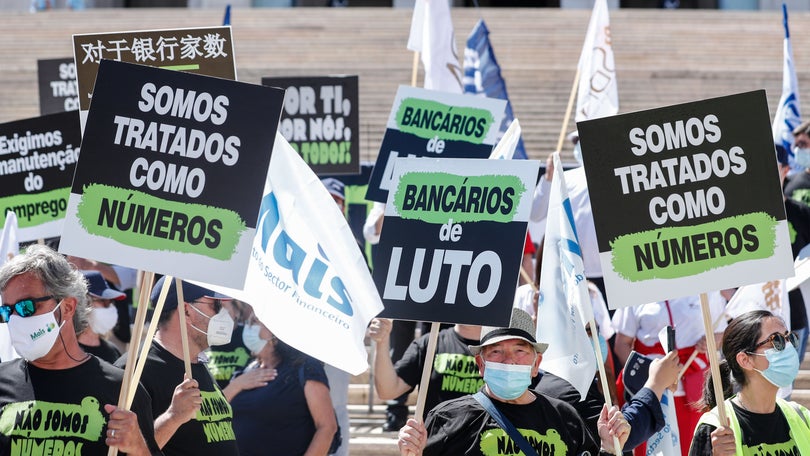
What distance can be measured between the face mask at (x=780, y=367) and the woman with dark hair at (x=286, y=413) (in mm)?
2070

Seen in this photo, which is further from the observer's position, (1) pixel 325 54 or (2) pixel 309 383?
(1) pixel 325 54

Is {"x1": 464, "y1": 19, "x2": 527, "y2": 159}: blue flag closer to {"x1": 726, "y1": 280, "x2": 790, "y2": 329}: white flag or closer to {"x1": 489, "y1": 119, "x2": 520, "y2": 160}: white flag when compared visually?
{"x1": 489, "y1": 119, "x2": 520, "y2": 160}: white flag

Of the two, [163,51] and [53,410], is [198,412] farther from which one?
[163,51]

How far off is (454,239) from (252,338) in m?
1.81

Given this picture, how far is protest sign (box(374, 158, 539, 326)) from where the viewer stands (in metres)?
4.62

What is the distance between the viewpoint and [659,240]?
4.54 metres

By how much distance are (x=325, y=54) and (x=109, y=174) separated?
15424mm

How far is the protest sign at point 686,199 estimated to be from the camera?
14.8 ft

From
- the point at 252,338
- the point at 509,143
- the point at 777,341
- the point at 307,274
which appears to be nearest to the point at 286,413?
the point at 252,338

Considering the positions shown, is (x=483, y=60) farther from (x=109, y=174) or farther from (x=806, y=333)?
(x=109, y=174)

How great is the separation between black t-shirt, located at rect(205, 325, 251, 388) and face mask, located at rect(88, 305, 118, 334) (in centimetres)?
79

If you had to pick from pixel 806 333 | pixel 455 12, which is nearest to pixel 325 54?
pixel 455 12

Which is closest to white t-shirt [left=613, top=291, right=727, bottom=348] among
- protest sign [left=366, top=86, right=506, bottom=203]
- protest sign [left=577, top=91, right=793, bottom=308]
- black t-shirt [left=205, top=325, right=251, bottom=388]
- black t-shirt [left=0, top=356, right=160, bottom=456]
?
protest sign [left=366, top=86, right=506, bottom=203]

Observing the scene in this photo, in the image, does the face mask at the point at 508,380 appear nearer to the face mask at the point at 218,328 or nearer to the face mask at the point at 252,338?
the face mask at the point at 218,328
